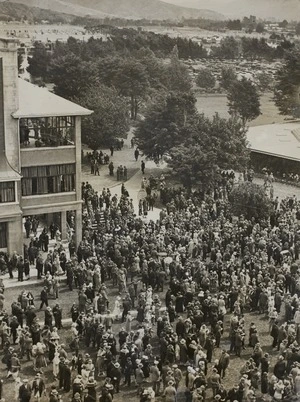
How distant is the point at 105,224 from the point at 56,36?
6636 centimetres

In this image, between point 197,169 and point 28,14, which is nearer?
point 197,169

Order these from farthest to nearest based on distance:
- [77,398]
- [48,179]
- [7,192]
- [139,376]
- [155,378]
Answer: [48,179] → [7,192] → [139,376] → [155,378] → [77,398]

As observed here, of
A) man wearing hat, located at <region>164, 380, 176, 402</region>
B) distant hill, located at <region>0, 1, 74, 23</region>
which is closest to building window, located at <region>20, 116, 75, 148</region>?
man wearing hat, located at <region>164, 380, 176, 402</region>

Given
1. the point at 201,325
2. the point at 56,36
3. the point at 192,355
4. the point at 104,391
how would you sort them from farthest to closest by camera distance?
the point at 56,36 → the point at 201,325 → the point at 192,355 → the point at 104,391

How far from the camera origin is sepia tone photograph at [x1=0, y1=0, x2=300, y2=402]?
2395cm

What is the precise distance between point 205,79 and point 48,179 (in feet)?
235

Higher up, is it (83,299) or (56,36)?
(56,36)

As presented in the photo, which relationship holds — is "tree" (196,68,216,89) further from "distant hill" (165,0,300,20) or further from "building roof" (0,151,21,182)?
"building roof" (0,151,21,182)

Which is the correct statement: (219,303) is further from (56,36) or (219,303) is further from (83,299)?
(56,36)

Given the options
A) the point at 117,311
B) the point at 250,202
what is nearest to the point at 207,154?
the point at 250,202

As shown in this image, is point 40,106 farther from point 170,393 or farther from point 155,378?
point 170,393

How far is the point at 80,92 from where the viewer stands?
254 ft

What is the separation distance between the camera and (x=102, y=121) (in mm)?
64125

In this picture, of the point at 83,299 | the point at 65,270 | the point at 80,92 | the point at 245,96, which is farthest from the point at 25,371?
the point at 245,96
